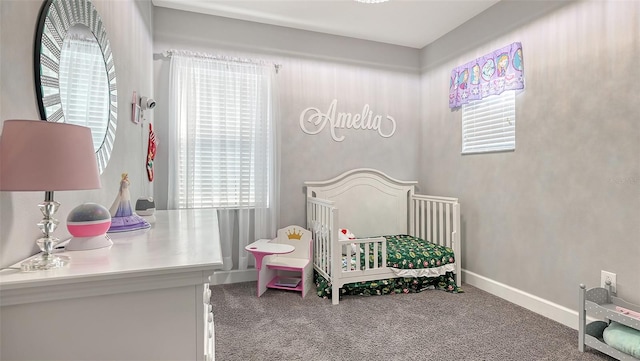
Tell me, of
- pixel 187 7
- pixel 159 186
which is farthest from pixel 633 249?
pixel 187 7

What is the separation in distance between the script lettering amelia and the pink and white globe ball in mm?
2272

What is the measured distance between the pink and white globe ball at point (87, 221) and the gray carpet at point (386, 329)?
1.12 metres

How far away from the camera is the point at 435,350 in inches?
68.7

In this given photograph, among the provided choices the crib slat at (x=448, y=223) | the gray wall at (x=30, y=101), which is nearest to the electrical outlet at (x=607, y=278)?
the crib slat at (x=448, y=223)

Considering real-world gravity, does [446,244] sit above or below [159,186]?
below

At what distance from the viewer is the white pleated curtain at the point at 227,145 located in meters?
2.66

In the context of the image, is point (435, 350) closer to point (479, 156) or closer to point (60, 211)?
point (479, 156)

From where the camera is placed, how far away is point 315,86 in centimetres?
310

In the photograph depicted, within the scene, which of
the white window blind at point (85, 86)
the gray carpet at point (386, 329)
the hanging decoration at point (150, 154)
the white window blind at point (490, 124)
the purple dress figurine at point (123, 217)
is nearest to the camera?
the white window blind at point (85, 86)

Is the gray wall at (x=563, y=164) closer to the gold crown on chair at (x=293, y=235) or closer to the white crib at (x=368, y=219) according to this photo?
the white crib at (x=368, y=219)

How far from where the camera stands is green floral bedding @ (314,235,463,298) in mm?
2518

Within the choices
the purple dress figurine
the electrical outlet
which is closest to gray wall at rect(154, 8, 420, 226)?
the purple dress figurine

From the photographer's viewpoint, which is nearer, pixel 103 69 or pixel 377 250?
pixel 103 69

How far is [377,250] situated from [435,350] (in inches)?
36.0
